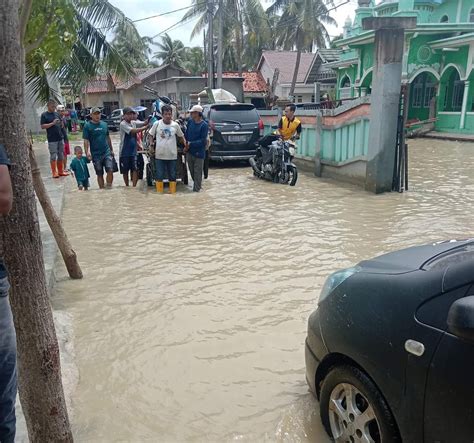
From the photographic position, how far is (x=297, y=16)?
3291 centimetres

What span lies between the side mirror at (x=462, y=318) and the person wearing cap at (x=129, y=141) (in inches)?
329

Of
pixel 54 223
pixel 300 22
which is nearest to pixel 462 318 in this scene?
pixel 54 223

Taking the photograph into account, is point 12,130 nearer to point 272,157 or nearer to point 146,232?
point 146,232

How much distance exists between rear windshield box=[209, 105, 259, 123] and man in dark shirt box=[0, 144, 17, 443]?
1094 cm

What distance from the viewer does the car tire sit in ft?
6.93

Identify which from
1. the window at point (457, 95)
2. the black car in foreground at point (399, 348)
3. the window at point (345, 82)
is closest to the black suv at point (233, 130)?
the black car in foreground at point (399, 348)

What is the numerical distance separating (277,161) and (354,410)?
27.6 ft

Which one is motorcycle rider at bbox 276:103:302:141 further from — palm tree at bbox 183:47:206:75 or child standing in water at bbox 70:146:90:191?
palm tree at bbox 183:47:206:75

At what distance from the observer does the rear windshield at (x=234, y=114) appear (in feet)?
41.2

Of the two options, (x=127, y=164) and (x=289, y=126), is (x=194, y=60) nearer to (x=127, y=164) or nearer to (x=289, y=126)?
(x=289, y=126)

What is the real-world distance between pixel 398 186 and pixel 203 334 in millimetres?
6533

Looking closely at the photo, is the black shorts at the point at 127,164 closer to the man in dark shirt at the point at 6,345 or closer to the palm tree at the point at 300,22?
the man in dark shirt at the point at 6,345

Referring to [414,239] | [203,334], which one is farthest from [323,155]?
[203,334]

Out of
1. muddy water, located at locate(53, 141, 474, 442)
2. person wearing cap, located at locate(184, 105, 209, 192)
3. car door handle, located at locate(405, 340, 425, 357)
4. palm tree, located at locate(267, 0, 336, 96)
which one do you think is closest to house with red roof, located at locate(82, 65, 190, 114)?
palm tree, located at locate(267, 0, 336, 96)
